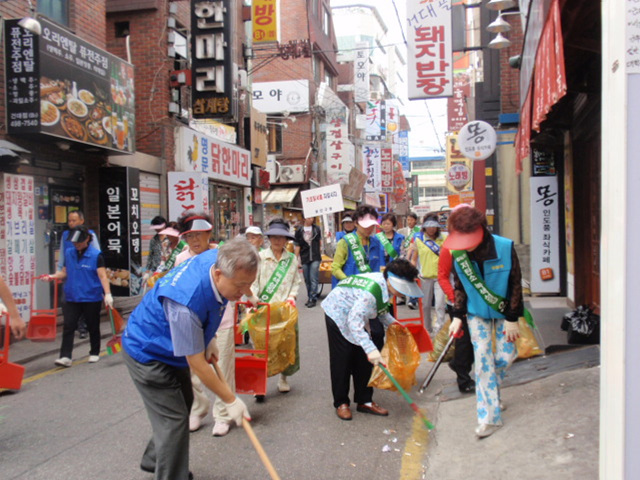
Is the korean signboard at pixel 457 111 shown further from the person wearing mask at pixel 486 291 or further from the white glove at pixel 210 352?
the white glove at pixel 210 352

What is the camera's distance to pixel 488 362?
4.36m

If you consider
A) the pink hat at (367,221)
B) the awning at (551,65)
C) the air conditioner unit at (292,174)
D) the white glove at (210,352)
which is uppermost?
the air conditioner unit at (292,174)

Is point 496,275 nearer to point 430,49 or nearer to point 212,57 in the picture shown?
point 430,49

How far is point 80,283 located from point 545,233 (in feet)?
26.6

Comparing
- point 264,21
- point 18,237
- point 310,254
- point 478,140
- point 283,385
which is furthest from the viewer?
point 264,21

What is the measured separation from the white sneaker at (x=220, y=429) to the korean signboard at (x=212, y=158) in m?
10.5

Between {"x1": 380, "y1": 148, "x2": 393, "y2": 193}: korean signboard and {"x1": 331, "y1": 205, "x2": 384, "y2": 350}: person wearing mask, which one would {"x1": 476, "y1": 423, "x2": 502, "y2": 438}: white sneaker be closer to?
{"x1": 331, "y1": 205, "x2": 384, "y2": 350}: person wearing mask

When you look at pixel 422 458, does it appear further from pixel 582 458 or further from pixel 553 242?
pixel 553 242

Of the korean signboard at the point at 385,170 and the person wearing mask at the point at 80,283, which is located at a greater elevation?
the korean signboard at the point at 385,170

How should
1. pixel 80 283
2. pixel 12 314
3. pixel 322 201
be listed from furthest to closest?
1. pixel 322 201
2. pixel 80 283
3. pixel 12 314

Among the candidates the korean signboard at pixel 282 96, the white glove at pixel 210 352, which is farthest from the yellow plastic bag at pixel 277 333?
the korean signboard at pixel 282 96

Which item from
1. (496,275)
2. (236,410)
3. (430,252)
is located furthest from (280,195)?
(236,410)

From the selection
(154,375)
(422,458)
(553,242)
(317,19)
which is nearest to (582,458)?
(422,458)

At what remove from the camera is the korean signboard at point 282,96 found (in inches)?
1167
